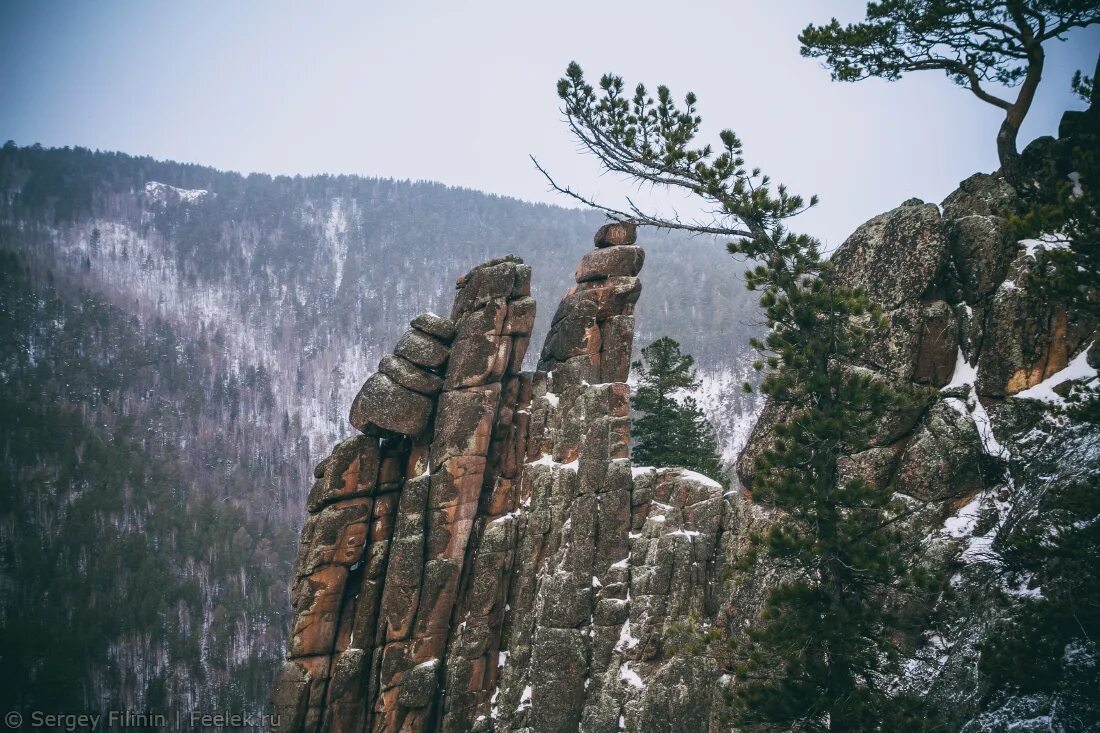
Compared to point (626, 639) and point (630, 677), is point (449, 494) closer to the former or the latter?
point (626, 639)

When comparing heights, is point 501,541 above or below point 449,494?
below

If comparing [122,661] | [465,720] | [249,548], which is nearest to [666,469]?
[465,720]

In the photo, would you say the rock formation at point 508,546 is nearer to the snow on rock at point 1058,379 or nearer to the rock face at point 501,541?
the rock face at point 501,541

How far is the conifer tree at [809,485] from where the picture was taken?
13.3 meters

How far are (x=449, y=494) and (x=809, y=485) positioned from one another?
20.5m

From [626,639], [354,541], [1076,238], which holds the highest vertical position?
[1076,238]

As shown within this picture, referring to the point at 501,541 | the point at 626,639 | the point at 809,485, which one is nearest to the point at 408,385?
the point at 501,541

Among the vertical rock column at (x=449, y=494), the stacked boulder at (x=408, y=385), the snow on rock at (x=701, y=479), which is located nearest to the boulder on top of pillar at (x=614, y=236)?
the vertical rock column at (x=449, y=494)

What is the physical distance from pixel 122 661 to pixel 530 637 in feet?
399

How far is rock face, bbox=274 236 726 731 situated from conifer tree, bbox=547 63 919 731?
14506 millimetres

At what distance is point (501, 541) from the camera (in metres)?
31.7

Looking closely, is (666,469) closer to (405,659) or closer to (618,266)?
(618,266)

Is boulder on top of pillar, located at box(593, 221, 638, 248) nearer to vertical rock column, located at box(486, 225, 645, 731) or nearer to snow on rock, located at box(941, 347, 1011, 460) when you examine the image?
vertical rock column, located at box(486, 225, 645, 731)

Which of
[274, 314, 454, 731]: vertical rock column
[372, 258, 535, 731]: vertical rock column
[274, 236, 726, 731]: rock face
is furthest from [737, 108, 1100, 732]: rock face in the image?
[274, 314, 454, 731]: vertical rock column
